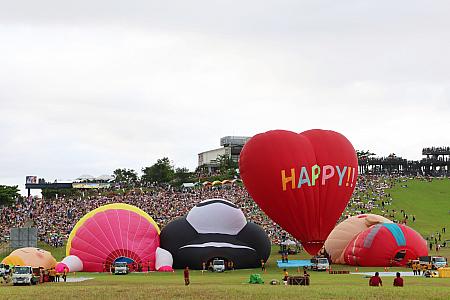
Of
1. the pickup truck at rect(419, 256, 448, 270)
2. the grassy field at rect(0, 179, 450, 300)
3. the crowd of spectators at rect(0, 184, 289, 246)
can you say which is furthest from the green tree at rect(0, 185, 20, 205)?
the pickup truck at rect(419, 256, 448, 270)

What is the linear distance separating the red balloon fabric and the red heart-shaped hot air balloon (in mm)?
3807

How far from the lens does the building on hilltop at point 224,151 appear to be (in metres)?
170

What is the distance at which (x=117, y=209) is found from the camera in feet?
135

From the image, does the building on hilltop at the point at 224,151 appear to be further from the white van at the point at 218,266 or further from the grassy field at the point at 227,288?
the white van at the point at 218,266

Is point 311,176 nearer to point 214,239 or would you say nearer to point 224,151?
point 214,239

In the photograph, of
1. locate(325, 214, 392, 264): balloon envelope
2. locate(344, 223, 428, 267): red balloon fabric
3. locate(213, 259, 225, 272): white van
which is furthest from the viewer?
locate(325, 214, 392, 264): balloon envelope

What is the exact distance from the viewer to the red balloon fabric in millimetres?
40375

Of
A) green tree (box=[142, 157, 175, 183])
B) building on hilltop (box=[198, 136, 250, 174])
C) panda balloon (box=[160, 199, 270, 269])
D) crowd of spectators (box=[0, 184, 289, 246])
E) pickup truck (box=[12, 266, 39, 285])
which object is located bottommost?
pickup truck (box=[12, 266, 39, 285])

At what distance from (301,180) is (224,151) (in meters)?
138

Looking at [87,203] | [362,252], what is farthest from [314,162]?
[87,203]

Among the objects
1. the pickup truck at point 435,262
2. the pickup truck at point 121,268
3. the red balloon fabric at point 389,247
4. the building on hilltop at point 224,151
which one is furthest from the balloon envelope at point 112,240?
the building on hilltop at point 224,151

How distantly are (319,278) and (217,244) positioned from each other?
8.26 meters

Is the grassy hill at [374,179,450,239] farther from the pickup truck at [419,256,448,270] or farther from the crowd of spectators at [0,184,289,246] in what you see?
the pickup truck at [419,256,448,270]

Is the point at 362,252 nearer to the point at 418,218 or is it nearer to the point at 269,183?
the point at 269,183
